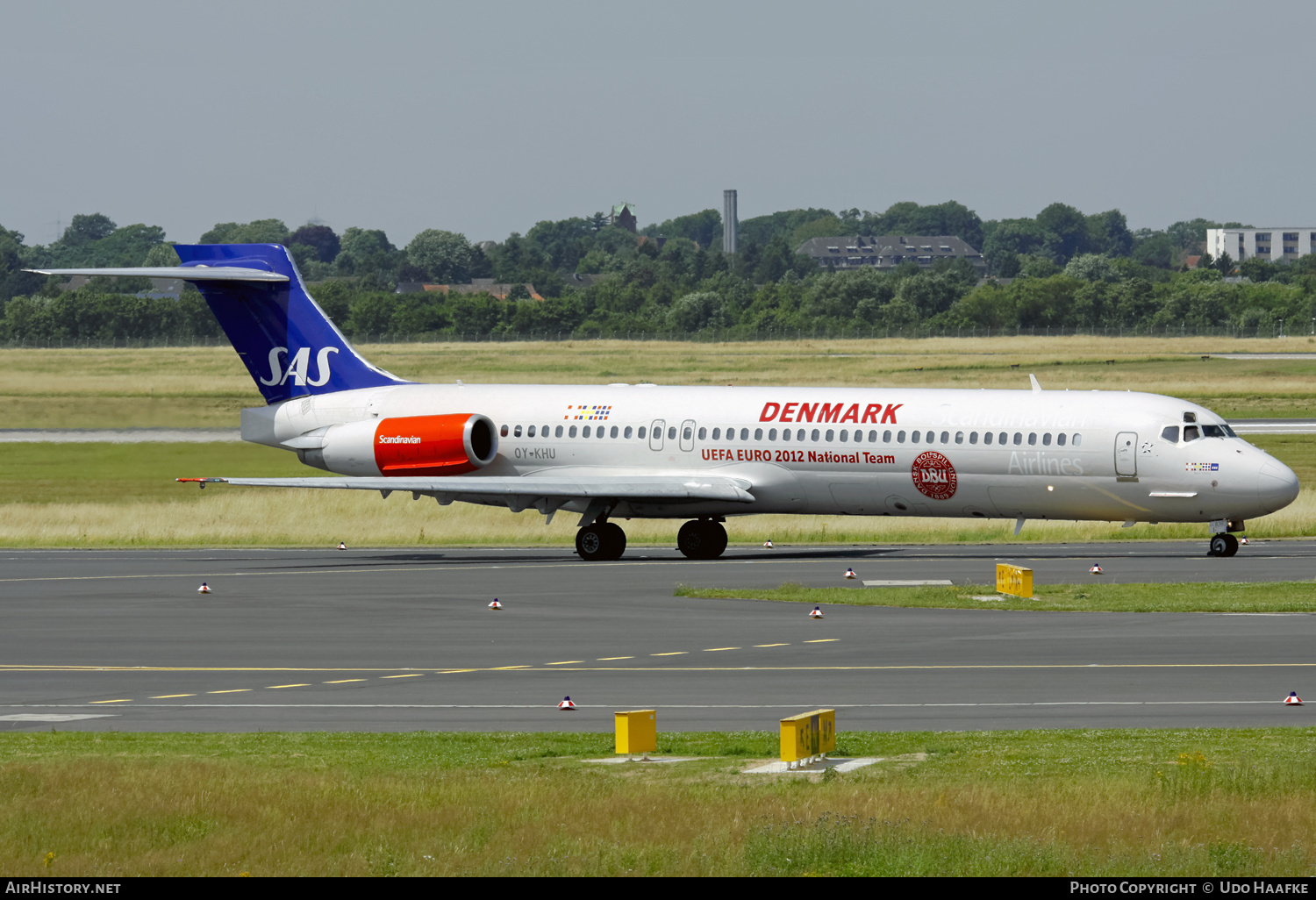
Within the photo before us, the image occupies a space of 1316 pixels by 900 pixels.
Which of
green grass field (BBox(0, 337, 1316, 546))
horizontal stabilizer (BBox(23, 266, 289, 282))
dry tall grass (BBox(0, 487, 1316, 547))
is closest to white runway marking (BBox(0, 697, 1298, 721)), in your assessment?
horizontal stabilizer (BBox(23, 266, 289, 282))

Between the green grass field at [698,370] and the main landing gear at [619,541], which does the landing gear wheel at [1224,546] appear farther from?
the green grass field at [698,370]

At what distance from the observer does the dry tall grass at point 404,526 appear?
4903 cm

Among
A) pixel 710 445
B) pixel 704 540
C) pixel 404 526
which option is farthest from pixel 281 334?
pixel 704 540

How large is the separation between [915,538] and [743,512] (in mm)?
7934

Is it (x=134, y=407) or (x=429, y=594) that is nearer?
(x=429, y=594)

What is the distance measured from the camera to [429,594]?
3556 cm

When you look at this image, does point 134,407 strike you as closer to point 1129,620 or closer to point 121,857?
point 1129,620

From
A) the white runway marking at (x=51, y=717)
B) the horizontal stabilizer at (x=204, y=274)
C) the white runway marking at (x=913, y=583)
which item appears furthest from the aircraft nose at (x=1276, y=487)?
the white runway marking at (x=51, y=717)

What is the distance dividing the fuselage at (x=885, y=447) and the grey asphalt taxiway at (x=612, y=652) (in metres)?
1.46

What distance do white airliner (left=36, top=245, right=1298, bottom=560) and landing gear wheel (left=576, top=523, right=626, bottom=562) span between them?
5 cm

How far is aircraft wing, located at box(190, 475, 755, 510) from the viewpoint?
41.5m

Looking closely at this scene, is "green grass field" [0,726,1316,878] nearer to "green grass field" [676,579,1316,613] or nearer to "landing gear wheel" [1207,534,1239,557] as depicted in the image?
"green grass field" [676,579,1316,613]
